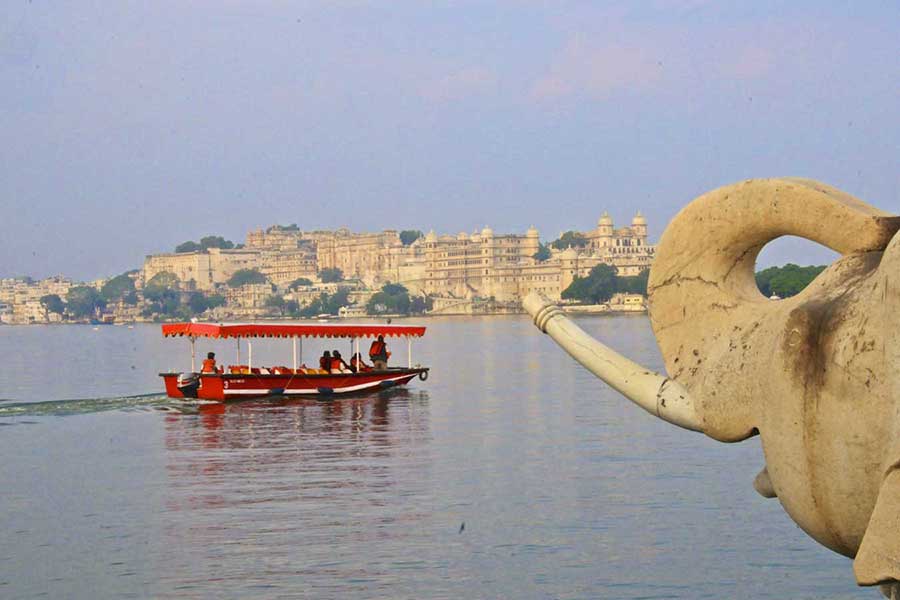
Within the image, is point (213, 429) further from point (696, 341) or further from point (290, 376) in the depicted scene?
point (696, 341)

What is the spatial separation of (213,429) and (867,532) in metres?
23.3

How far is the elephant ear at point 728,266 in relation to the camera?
12.6ft

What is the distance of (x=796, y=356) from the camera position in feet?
12.2

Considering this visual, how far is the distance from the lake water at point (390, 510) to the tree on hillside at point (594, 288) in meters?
160

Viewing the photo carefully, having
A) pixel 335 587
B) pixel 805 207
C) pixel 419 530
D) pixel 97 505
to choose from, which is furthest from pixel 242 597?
pixel 805 207

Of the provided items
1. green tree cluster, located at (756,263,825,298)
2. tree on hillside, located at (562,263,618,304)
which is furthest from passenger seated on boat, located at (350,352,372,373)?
tree on hillside, located at (562,263,618,304)

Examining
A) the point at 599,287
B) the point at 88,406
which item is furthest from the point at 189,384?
the point at 599,287

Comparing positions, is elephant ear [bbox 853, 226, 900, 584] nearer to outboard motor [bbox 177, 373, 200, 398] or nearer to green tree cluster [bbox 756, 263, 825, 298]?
outboard motor [bbox 177, 373, 200, 398]

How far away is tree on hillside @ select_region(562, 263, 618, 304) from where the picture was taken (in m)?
190

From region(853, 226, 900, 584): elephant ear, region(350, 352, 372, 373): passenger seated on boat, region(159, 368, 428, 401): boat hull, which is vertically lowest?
region(159, 368, 428, 401): boat hull

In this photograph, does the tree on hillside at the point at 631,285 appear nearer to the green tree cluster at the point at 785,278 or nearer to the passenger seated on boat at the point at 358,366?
the green tree cluster at the point at 785,278

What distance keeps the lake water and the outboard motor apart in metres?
2.30

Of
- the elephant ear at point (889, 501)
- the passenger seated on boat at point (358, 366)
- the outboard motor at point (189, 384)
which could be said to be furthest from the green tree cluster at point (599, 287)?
the elephant ear at point (889, 501)

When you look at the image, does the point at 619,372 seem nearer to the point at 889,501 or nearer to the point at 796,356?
the point at 796,356
